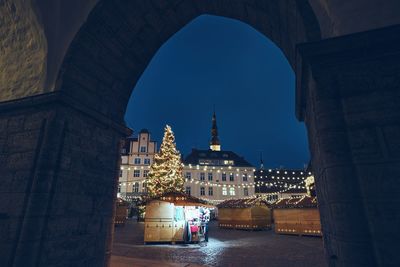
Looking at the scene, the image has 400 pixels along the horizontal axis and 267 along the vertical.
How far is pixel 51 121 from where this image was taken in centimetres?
405

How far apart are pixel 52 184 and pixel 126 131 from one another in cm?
220

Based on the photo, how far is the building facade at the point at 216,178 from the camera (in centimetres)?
4553

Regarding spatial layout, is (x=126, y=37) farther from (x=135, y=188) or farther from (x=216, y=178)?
(x=216, y=178)

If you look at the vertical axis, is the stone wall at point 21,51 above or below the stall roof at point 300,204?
above

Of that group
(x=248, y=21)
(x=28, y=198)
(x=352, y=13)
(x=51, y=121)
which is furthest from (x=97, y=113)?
(x=352, y=13)

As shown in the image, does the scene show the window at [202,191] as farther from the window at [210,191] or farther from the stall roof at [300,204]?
the stall roof at [300,204]

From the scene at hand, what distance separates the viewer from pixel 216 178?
153 feet

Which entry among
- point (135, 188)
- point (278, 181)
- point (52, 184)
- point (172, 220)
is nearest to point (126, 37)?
point (52, 184)

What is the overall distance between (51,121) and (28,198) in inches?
51.2

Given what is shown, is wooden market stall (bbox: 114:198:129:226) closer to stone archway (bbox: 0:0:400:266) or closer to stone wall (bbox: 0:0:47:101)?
stone archway (bbox: 0:0:400:266)

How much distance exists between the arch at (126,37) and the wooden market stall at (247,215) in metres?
16.7

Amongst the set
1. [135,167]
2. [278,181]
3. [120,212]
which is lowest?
[120,212]

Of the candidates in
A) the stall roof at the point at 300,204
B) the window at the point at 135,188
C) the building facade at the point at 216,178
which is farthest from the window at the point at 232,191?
the stall roof at the point at 300,204

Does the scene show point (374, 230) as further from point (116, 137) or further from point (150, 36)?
point (150, 36)
